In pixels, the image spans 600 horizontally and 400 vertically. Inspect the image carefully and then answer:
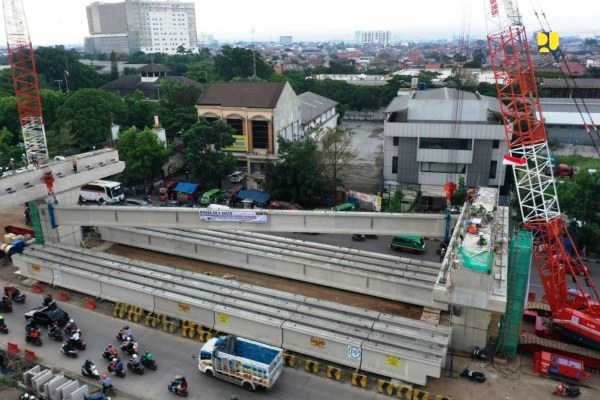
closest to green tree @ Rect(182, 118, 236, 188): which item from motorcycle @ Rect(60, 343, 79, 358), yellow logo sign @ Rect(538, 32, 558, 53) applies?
motorcycle @ Rect(60, 343, 79, 358)

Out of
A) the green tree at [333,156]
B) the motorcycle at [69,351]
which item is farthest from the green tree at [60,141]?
the motorcycle at [69,351]

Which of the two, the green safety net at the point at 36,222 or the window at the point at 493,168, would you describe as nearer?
the green safety net at the point at 36,222

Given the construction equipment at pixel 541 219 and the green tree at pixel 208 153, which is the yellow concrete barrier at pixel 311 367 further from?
the green tree at pixel 208 153

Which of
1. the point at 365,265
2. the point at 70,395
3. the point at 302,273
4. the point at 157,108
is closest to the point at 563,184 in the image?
the point at 365,265

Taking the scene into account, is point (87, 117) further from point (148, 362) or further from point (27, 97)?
point (148, 362)

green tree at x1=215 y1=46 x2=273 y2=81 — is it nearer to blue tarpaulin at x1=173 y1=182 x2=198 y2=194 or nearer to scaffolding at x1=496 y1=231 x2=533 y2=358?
blue tarpaulin at x1=173 y1=182 x2=198 y2=194

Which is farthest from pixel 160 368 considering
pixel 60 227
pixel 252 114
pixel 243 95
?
pixel 243 95

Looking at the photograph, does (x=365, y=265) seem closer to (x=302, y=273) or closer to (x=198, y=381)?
(x=302, y=273)
